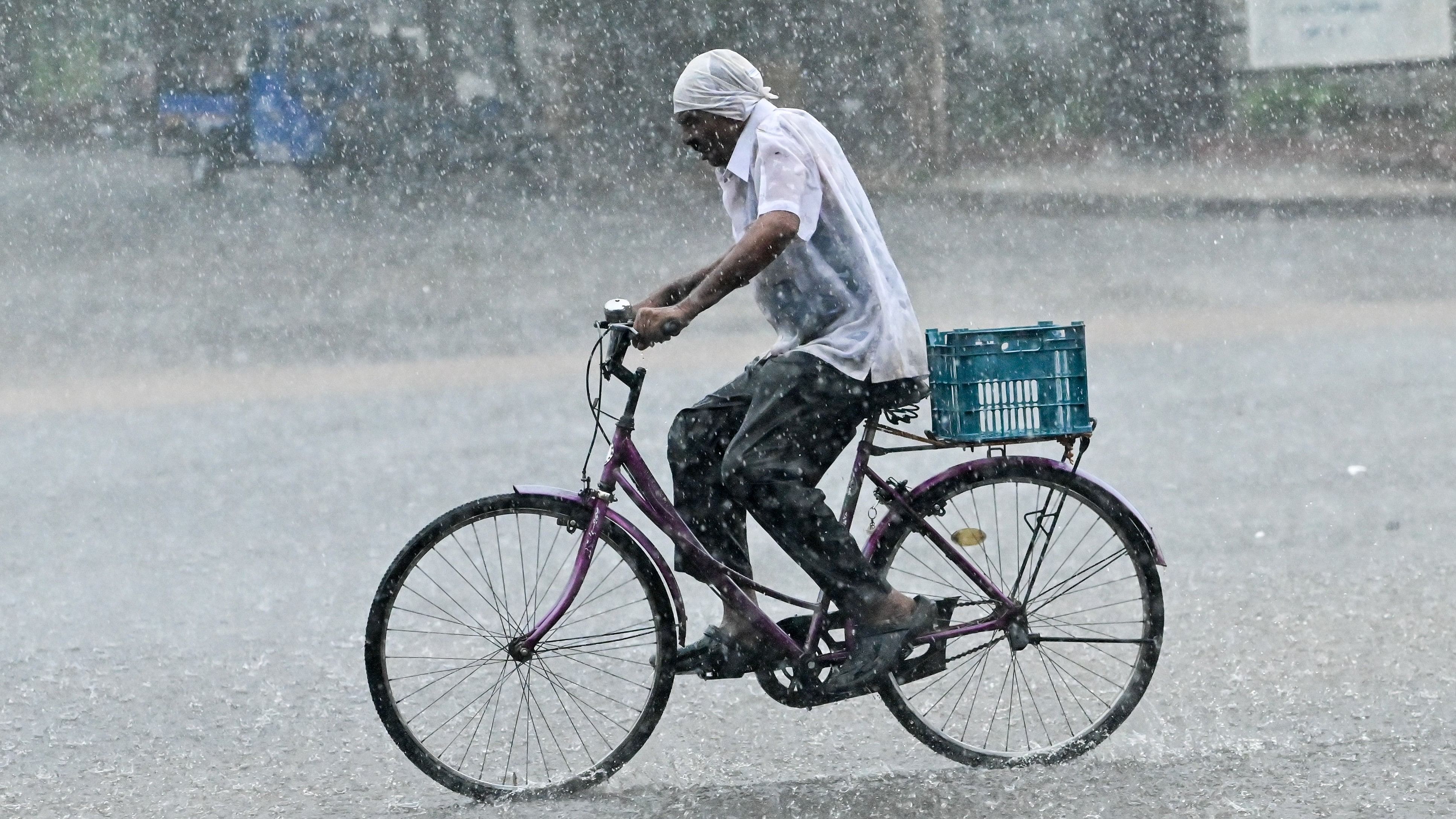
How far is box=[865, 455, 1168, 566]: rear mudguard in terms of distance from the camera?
4.26m

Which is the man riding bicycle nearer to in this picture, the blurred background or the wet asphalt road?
the wet asphalt road

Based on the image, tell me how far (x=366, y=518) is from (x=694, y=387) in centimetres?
296

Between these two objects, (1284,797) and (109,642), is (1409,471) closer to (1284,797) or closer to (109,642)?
(1284,797)

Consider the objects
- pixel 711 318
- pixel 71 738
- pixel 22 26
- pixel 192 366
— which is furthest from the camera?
pixel 22 26

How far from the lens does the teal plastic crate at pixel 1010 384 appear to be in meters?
4.12

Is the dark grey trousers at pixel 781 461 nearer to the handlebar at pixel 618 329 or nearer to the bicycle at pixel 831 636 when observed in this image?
the bicycle at pixel 831 636

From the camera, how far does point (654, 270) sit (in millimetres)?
14648

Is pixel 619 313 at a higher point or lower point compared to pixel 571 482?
higher

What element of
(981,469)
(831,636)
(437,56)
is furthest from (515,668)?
(437,56)

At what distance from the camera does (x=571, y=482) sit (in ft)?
25.0

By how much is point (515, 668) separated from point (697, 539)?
2.72ft

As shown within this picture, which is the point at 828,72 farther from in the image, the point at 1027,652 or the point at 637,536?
the point at 637,536

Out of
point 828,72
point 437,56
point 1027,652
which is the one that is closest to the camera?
point 1027,652

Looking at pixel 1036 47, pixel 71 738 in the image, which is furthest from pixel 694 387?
pixel 1036 47
